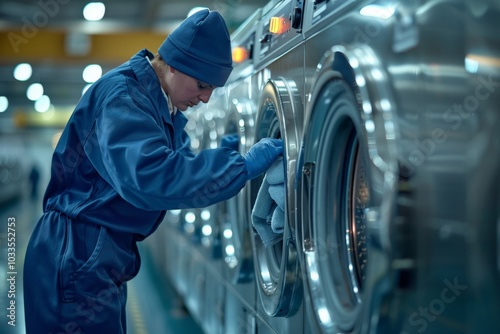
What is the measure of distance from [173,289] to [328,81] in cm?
483

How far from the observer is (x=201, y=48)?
6.26 feet

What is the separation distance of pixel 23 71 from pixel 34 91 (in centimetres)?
404

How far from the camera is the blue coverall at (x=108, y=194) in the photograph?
5.52 ft

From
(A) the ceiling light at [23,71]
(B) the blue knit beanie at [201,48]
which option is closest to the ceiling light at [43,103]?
(A) the ceiling light at [23,71]

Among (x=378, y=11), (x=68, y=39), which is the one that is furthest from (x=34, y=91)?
(x=378, y=11)

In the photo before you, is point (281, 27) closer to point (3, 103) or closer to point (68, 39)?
point (68, 39)

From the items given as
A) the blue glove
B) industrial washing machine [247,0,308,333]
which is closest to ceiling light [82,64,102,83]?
industrial washing machine [247,0,308,333]

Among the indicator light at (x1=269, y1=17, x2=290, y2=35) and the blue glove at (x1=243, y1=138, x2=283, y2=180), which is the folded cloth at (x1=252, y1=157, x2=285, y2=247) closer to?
the blue glove at (x1=243, y1=138, x2=283, y2=180)

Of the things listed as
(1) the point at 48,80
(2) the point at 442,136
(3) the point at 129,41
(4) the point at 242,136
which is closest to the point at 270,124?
(4) the point at 242,136

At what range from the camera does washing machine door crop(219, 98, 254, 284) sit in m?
2.61

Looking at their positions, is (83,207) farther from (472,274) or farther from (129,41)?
(129,41)

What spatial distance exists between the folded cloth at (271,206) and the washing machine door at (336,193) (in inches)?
9.3

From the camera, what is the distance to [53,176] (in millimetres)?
1937

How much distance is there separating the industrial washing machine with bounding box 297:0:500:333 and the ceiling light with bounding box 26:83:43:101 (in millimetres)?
13308
